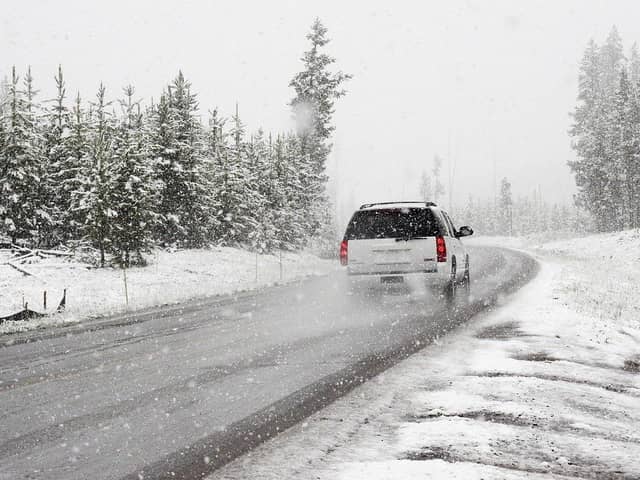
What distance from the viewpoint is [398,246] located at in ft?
38.9

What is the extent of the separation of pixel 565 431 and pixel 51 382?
15.9 feet

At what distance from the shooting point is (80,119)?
92.9 feet

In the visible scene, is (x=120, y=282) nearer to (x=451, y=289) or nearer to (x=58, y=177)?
(x=58, y=177)

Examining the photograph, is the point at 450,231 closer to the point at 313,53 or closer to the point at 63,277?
the point at 63,277

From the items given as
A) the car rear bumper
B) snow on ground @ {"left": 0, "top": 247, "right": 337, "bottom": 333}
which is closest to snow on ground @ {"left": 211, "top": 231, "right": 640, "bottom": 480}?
the car rear bumper

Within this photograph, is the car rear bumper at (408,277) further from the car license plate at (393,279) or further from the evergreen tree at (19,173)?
the evergreen tree at (19,173)

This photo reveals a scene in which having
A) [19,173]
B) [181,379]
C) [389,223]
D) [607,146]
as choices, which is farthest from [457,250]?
[607,146]

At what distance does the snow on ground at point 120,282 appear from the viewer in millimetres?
14500

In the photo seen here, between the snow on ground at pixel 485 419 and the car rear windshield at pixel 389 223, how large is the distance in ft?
11.8

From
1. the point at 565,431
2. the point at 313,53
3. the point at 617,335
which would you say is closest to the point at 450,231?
the point at 617,335

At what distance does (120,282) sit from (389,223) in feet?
42.0

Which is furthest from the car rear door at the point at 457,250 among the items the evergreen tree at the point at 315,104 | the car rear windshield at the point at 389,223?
the evergreen tree at the point at 315,104

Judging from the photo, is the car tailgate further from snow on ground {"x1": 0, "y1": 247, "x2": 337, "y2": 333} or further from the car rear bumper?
snow on ground {"x1": 0, "y1": 247, "x2": 337, "y2": 333}

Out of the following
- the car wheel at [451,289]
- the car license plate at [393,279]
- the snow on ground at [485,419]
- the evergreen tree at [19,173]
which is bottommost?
the snow on ground at [485,419]
